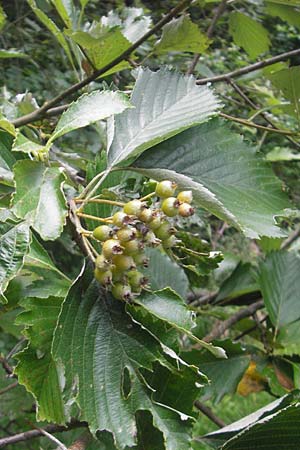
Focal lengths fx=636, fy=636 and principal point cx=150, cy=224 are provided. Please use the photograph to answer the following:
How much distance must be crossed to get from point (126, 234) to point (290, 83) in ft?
1.97

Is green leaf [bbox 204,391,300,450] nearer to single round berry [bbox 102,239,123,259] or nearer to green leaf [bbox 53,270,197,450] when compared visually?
green leaf [bbox 53,270,197,450]

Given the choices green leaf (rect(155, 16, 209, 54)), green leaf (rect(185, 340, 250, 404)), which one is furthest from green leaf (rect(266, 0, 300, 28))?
green leaf (rect(185, 340, 250, 404))

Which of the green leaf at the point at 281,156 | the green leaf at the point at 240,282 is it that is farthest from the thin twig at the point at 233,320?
the green leaf at the point at 281,156

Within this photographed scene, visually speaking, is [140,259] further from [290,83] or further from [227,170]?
[290,83]

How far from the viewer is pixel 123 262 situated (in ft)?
1.94

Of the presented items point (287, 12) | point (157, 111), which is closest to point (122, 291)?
point (157, 111)

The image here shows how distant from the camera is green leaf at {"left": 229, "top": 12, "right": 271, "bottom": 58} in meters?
1.49

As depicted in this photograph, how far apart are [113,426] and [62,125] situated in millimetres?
303

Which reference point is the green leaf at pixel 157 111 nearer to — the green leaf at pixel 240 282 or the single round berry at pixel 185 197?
the single round berry at pixel 185 197

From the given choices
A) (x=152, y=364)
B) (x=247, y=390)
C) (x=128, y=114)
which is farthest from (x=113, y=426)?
(x=247, y=390)

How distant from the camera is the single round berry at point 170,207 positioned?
601 mm

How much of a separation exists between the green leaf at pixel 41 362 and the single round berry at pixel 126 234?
0.15 m

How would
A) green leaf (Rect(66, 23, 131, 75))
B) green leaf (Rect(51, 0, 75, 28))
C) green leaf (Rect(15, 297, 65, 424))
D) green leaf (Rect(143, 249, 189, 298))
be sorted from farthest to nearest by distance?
1. green leaf (Rect(143, 249, 189, 298))
2. green leaf (Rect(51, 0, 75, 28))
3. green leaf (Rect(66, 23, 131, 75))
4. green leaf (Rect(15, 297, 65, 424))

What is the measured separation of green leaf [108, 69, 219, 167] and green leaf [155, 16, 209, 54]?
0.28 m
